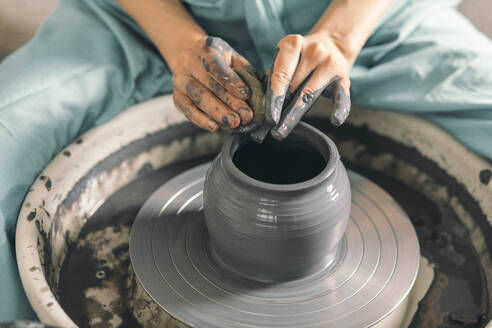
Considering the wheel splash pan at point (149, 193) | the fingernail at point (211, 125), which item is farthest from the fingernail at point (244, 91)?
the wheel splash pan at point (149, 193)

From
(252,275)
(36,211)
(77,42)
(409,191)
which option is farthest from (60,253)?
(409,191)

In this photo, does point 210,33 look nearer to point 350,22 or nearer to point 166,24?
point 166,24

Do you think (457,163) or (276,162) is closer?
(276,162)

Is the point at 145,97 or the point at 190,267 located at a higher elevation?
the point at 145,97

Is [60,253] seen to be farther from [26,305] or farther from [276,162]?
[276,162]

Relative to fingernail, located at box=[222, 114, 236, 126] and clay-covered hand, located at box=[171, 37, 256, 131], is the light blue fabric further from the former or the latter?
fingernail, located at box=[222, 114, 236, 126]

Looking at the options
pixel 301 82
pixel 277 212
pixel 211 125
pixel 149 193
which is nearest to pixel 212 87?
pixel 211 125

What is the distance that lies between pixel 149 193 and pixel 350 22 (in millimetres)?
710

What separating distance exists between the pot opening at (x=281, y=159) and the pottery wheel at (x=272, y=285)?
0.61 ft

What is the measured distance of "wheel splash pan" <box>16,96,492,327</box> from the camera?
3.60 ft

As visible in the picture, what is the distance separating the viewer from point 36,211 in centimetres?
111

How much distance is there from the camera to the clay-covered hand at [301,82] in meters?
1.01

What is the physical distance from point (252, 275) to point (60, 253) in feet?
1.58

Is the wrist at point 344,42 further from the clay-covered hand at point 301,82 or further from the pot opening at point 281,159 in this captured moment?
the pot opening at point 281,159
